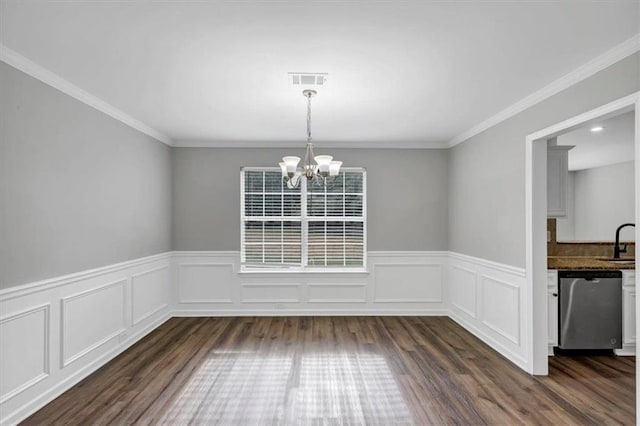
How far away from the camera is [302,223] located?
544 centimetres

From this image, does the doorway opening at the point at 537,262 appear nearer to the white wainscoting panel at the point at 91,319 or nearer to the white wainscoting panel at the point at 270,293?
the white wainscoting panel at the point at 270,293

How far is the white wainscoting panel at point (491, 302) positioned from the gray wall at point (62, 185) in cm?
414

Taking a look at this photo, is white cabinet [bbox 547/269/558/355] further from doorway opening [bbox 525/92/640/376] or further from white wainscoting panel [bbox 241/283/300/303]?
white wainscoting panel [bbox 241/283/300/303]

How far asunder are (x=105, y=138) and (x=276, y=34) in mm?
2390

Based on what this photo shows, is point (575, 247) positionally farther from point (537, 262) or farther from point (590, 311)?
point (537, 262)

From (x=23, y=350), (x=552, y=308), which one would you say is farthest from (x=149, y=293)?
(x=552, y=308)

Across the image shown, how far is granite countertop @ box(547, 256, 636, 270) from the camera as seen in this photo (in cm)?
371

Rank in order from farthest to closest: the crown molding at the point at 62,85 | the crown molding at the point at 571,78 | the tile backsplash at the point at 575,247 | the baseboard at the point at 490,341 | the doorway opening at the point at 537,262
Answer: the tile backsplash at the point at 575,247, the baseboard at the point at 490,341, the doorway opening at the point at 537,262, the crown molding at the point at 62,85, the crown molding at the point at 571,78

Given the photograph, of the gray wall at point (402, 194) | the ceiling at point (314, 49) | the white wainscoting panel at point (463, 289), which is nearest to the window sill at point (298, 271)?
the gray wall at point (402, 194)

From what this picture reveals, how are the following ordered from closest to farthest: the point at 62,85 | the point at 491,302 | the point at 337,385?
the point at 62,85
the point at 337,385
the point at 491,302

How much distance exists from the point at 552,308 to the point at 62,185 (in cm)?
480

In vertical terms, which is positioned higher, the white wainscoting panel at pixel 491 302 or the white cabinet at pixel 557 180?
the white cabinet at pixel 557 180

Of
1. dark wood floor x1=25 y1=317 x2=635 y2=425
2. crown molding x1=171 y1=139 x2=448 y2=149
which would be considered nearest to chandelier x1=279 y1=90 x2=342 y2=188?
dark wood floor x1=25 y1=317 x2=635 y2=425

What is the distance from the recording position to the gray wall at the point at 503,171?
2.53 meters
